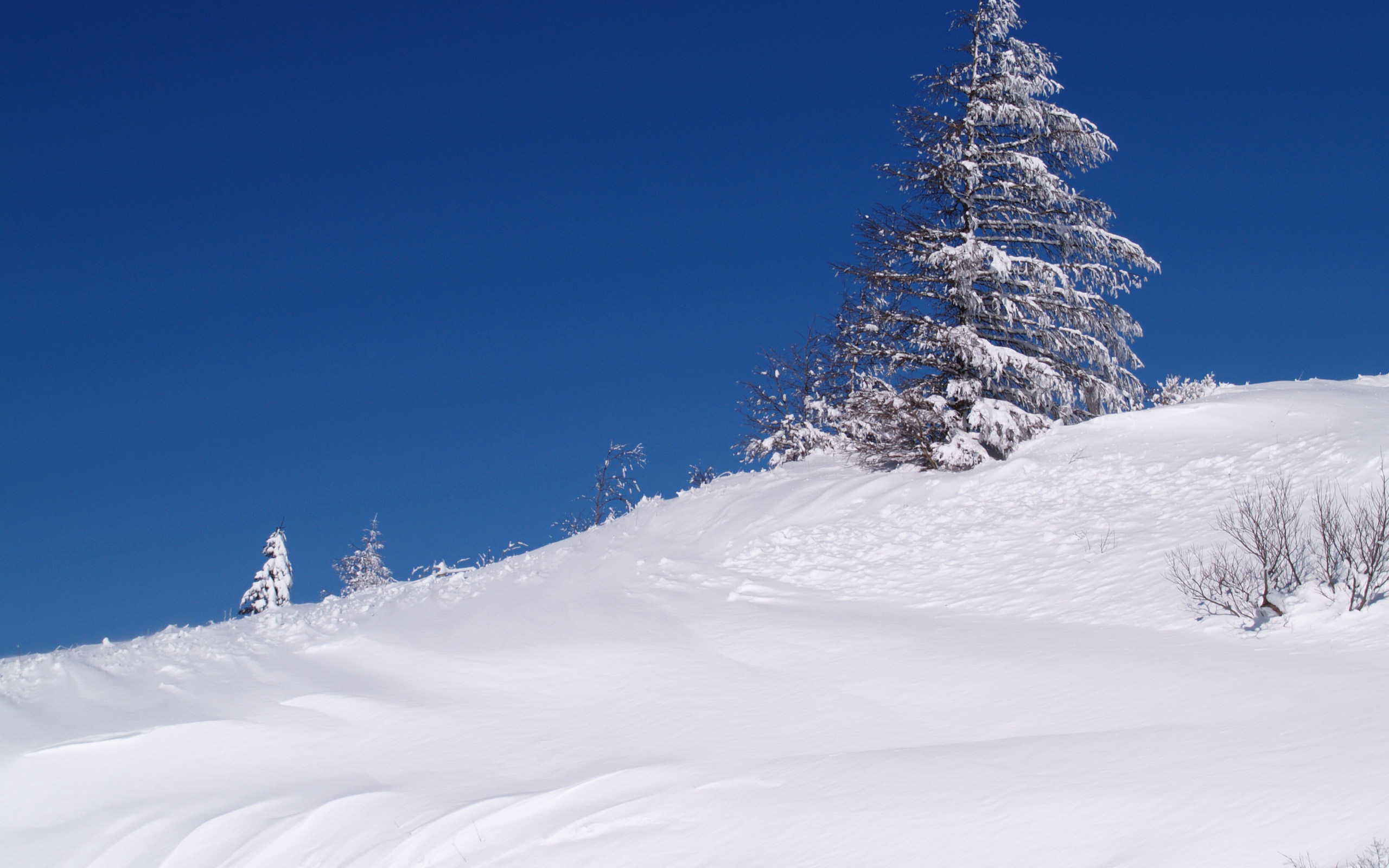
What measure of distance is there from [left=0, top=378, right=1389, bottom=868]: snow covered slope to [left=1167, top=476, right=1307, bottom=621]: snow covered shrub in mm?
263

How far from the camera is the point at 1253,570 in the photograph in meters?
9.04

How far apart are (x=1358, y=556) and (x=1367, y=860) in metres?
5.67

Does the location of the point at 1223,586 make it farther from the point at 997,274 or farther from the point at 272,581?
the point at 272,581

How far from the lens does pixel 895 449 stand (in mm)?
18328

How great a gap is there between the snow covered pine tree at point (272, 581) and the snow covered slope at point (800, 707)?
13844 millimetres

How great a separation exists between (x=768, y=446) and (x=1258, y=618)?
62.8ft

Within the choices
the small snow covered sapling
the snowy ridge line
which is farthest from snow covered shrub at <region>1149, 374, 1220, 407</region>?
the snowy ridge line

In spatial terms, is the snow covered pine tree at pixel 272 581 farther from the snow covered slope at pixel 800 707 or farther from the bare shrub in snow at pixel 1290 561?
the bare shrub in snow at pixel 1290 561

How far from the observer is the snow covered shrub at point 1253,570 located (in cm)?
855

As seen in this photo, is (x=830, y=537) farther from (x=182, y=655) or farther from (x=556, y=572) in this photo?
(x=182, y=655)

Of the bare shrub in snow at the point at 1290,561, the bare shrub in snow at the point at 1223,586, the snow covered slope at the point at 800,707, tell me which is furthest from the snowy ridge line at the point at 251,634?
the bare shrub in snow at the point at 1290,561

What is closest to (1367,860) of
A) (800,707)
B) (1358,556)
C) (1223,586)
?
(800,707)

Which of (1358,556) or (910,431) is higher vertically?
(910,431)

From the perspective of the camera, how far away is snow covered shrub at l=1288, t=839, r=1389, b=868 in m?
3.98
